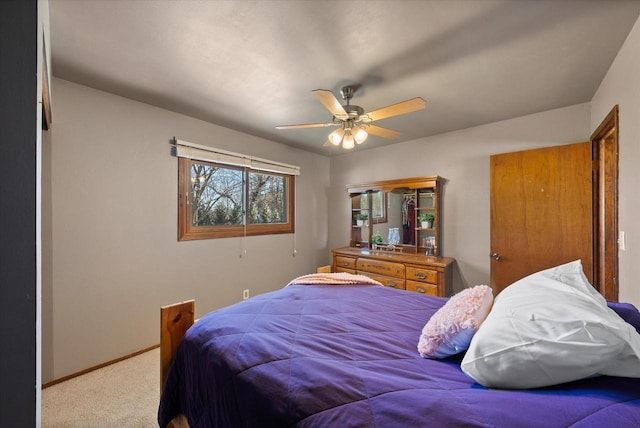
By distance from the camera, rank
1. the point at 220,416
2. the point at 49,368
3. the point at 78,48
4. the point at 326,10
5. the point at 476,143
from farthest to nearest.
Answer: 1. the point at 476,143
2. the point at 49,368
3. the point at 78,48
4. the point at 326,10
5. the point at 220,416

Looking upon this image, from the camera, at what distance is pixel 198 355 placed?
1270 millimetres

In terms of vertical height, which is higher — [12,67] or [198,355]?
A: [12,67]

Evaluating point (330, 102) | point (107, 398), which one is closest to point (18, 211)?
point (330, 102)

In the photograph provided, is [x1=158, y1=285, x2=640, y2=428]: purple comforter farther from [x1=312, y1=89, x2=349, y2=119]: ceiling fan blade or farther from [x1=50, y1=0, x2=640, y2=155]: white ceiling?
[x1=50, y1=0, x2=640, y2=155]: white ceiling

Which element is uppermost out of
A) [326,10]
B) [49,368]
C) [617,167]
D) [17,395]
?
[326,10]

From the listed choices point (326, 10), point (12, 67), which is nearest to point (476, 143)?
point (326, 10)

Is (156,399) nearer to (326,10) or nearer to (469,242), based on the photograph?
(326,10)

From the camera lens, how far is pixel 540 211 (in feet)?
8.38

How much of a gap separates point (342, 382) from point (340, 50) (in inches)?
69.2

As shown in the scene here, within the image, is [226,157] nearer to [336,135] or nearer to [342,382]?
[336,135]

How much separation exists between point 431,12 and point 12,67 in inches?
64.7

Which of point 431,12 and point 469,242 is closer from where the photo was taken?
point 431,12

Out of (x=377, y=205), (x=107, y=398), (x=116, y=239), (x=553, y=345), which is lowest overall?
(x=107, y=398)

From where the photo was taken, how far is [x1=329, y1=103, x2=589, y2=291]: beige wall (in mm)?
2705
